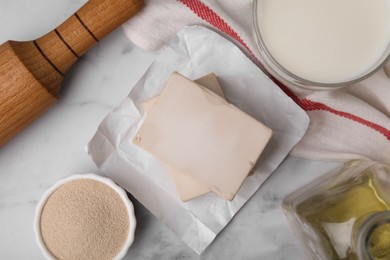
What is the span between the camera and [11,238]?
0.86m

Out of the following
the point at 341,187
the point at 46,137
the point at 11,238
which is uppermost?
the point at 46,137

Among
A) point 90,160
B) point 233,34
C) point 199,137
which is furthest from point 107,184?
point 233,34

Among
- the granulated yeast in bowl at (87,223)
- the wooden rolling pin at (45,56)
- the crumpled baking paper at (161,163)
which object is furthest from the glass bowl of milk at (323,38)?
the granulated yeast in bowl at (87,223)

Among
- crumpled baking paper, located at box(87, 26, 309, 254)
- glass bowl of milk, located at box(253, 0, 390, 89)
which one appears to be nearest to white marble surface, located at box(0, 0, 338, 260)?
crumpled baking paper, located at box(87, 26, 309, 254)

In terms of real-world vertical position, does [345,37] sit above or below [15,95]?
below

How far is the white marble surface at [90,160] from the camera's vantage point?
838mm

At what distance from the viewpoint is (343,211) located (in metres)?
0.70

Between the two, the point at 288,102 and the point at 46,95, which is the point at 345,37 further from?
the point at 46,95

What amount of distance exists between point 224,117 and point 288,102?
129 millimetres

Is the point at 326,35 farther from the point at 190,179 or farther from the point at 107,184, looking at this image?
the point at 107,184

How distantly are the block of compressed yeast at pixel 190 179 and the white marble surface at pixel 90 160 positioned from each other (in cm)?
9

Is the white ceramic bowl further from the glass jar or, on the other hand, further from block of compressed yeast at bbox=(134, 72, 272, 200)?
the glass jar

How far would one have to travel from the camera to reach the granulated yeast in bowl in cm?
81

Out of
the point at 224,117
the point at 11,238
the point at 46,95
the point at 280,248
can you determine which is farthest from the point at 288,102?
the point at 11,238
